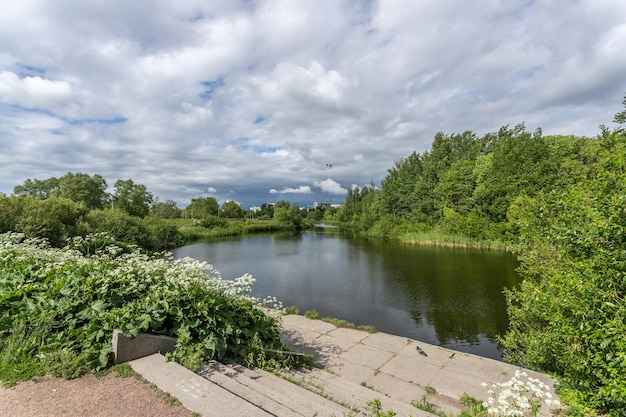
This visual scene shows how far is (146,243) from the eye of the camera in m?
24.8

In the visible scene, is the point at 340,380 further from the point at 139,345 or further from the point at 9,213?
the point at 9,213

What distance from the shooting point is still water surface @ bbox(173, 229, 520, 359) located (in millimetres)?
9133

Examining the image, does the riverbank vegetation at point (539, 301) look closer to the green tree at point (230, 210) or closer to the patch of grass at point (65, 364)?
the patch of grass at point (65, 364)

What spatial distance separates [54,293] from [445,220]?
34.0m

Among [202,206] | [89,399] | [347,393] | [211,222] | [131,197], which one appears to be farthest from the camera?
[202,206]

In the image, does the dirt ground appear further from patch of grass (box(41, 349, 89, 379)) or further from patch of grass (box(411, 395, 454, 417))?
patch of grass (box(411, 395, 454, 417))

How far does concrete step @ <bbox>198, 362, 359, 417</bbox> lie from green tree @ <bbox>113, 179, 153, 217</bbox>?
137 ft

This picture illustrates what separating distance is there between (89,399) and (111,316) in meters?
0.92

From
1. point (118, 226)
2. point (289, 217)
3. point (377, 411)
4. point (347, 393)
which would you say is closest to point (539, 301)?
point (347, 393)

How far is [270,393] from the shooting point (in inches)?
116

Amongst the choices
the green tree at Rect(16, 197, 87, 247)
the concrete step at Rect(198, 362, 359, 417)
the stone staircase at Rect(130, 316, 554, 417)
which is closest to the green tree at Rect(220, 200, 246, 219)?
the green tree at Rect(16, 197, 87, 247)

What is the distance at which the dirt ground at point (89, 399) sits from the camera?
2449 mm

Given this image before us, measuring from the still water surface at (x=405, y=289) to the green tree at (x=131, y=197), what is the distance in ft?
73.3

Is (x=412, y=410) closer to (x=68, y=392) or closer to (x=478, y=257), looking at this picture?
(x=68, y=392)
